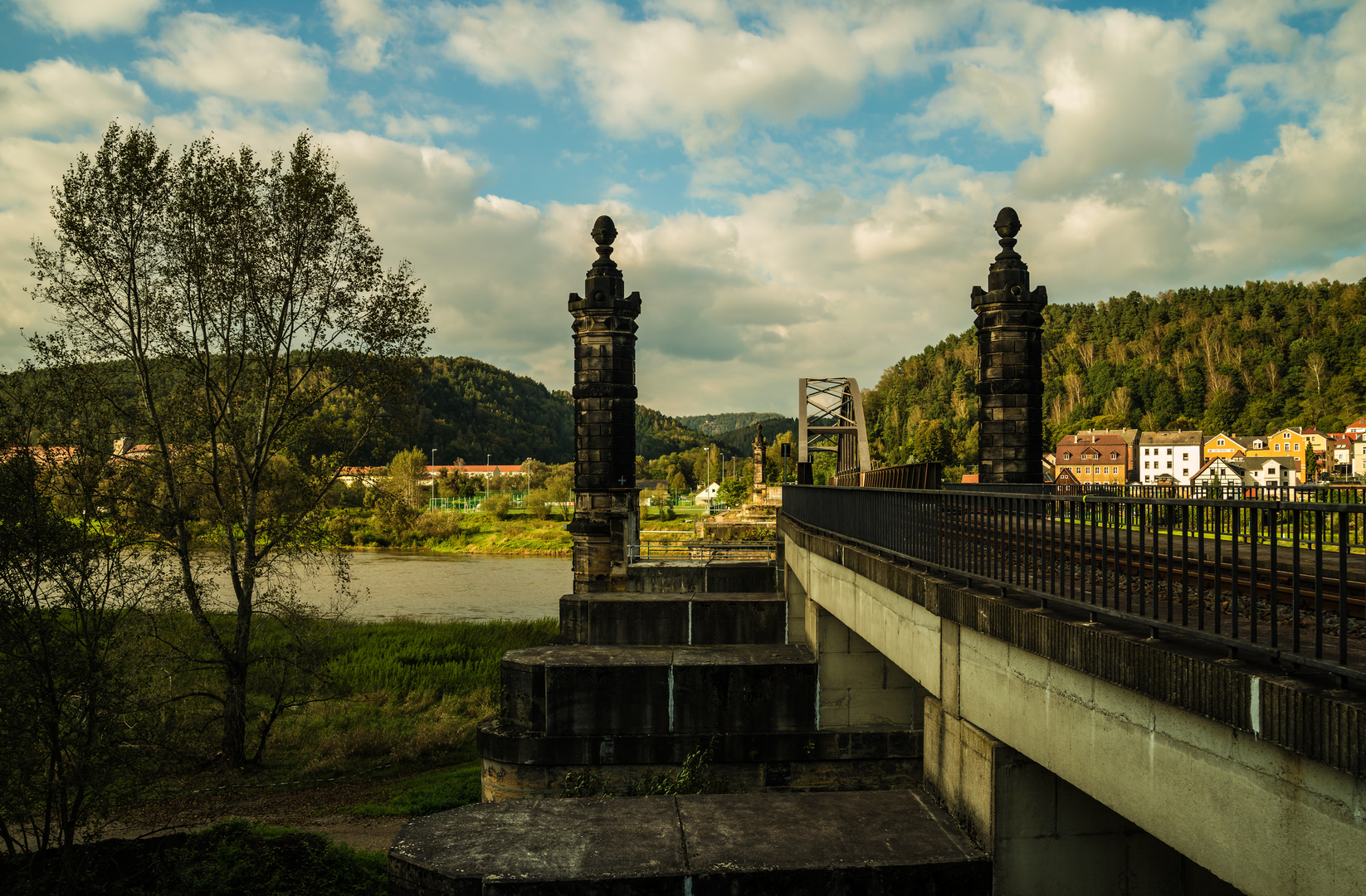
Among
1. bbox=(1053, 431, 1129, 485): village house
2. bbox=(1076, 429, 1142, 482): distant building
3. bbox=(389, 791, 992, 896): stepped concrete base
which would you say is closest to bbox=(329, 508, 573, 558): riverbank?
bbox=(389, 791, 992, 896): stepped concrete base

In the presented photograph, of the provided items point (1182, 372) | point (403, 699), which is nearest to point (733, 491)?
point (403, 699)

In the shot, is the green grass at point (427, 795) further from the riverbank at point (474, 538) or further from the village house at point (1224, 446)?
the village house at point (1224, 446)

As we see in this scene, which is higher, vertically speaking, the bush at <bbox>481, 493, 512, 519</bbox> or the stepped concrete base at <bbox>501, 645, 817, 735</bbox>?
the stepped concrete base at <bbox>501, 645, 817, 735</bbox>

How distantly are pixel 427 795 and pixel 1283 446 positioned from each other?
107 m

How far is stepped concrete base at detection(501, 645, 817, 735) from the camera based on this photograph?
11.7 metres

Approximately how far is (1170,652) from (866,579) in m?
5.18

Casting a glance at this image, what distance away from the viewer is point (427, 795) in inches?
567

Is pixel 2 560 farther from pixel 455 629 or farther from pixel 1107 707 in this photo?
pixel 455 629

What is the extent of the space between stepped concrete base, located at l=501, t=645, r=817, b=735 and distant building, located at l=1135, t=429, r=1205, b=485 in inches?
4160

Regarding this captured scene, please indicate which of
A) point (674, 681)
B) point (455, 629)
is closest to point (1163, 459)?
point (455, 629)

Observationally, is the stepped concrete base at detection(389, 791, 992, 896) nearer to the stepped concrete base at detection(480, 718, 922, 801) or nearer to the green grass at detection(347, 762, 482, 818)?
the stepped concrete base at detection(480, 718, 922, 801)

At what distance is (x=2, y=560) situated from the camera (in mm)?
10391

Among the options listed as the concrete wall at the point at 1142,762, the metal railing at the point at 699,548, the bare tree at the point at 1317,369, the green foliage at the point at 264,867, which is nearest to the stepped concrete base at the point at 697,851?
the concrete wall at the point at 1142,762

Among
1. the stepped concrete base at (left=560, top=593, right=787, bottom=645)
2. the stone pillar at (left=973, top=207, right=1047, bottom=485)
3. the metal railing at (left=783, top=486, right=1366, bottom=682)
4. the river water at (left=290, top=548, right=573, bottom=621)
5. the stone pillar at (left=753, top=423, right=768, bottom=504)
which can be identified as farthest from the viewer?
the stone pillar at (left=753, top=423, right=768, bottom=504)
